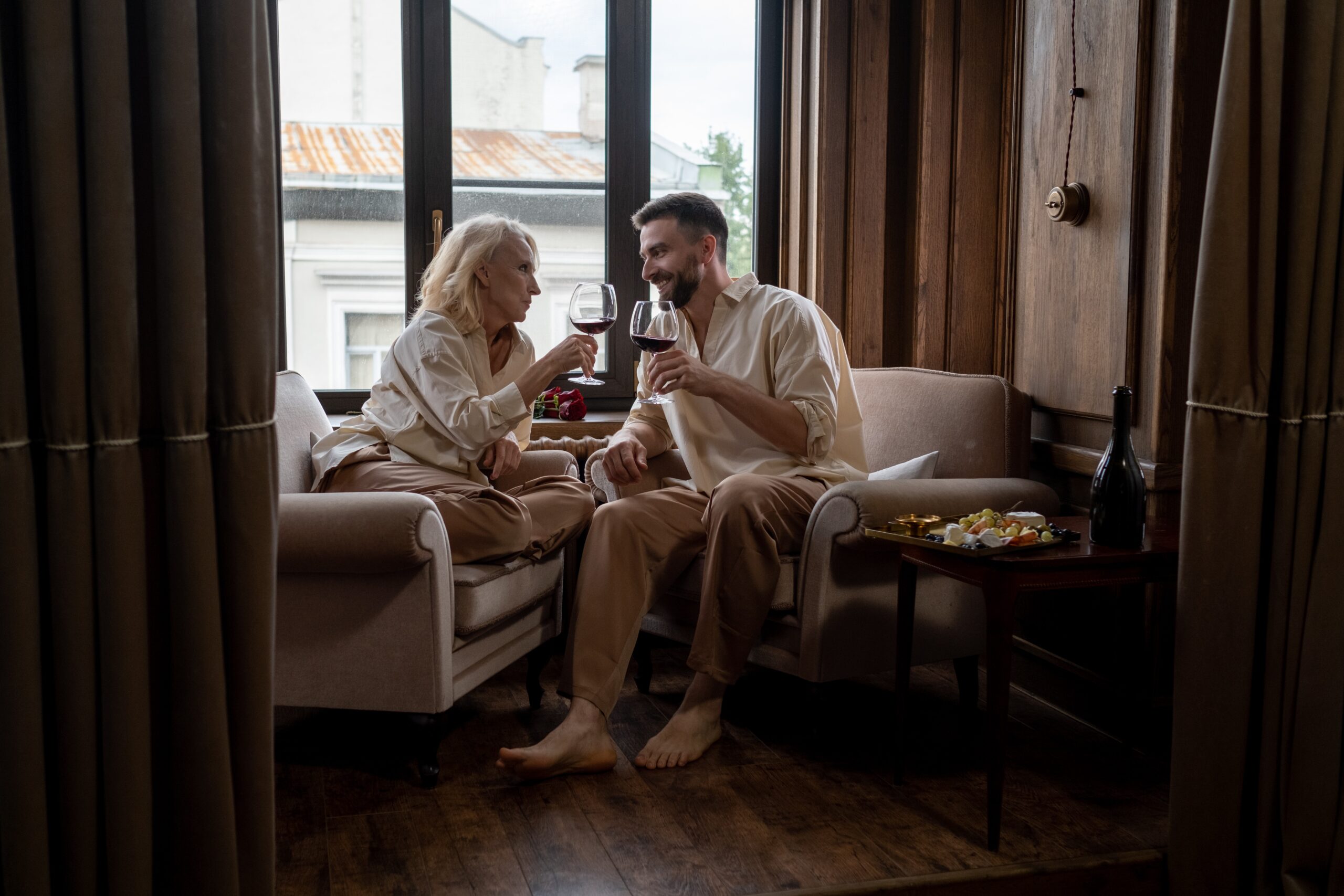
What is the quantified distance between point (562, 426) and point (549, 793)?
1.40m

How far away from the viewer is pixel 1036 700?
9.01 feet

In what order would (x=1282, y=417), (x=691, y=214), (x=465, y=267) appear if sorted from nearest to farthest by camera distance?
(x=1282, y=417), (x=465, y=267), (x=691, y=214)

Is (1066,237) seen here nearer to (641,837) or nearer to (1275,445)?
(1275,445)

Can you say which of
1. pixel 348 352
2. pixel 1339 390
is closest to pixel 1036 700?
pixel 1339 390

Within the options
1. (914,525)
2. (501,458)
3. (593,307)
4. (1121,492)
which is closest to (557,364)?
(593,307)

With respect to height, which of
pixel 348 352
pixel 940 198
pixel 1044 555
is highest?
pixel 940 198

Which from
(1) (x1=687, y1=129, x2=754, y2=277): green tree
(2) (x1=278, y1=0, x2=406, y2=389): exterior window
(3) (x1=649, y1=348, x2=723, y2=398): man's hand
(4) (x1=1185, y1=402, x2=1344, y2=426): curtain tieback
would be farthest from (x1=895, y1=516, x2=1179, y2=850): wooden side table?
(2) (x1=278, y1=0, x2=406, y2=389): exterior window

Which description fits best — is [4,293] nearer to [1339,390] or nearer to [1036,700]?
[1339,390]

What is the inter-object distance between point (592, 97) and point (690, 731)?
2.24 meters

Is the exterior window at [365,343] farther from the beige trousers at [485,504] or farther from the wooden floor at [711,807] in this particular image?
the wooden floor at [711,807]

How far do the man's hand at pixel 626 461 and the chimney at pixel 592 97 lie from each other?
145 centimetres

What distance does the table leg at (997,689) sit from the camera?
1884 mm

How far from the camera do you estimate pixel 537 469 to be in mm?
2889

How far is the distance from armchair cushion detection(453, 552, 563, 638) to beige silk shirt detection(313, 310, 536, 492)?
0.27 meters
